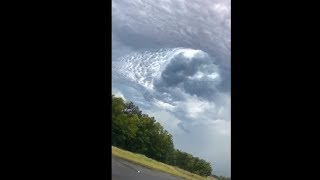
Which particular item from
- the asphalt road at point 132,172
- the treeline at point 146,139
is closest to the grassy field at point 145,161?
the asphalt road at point 132,172

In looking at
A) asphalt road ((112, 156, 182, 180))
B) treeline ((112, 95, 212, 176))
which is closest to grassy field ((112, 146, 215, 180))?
asphalt road ((112, 156, 182, 180))

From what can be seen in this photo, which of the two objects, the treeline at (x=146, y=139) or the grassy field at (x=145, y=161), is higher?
the treeline at (x=146, y=139)

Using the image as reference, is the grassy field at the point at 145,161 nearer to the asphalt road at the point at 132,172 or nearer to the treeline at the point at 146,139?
the asphalt road at the point at 132,172

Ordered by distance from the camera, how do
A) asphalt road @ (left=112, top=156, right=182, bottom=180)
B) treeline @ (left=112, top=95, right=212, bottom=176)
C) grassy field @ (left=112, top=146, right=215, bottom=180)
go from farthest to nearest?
treeline @ (left=112, top=95, right=212, bottom=176) < grassy field @ (left=112, top=146, right=215, bottom=180) < asphalt road @ (left=112, top=156, right=182, bottom=180)

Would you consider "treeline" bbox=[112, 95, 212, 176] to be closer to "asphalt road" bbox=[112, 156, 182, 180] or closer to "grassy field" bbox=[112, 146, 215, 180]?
"grassy field" bbox=[112, 146, 215, 180]

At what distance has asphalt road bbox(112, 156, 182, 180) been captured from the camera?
10.3 m

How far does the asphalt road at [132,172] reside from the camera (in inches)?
405

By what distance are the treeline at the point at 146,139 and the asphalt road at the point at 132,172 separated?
220 cm

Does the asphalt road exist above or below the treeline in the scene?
below

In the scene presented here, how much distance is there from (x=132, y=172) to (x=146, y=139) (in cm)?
404

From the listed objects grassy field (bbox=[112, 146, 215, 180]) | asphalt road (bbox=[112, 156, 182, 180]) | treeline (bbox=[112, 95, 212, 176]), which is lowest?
asphalt road (bbox=[112, 156, 182, 180])

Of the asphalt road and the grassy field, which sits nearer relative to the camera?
the asphalt road

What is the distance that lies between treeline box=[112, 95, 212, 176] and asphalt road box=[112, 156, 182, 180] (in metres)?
2.20
